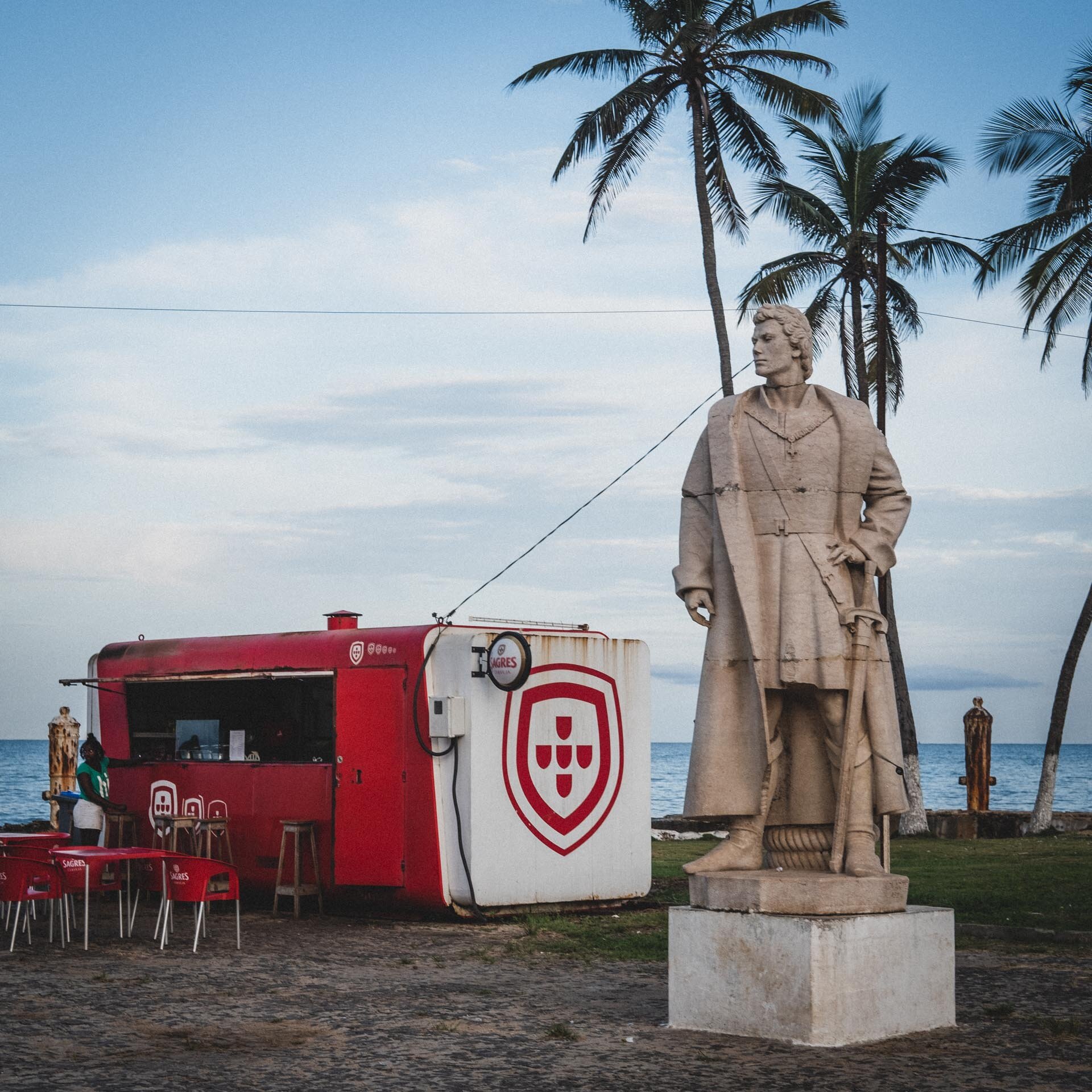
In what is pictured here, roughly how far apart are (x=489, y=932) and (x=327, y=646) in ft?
10.5

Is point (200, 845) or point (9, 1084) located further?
point (200, 845)

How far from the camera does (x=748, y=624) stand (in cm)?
753

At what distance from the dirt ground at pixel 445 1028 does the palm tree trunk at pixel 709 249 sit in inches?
536

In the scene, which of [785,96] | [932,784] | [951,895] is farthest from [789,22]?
[932,784]

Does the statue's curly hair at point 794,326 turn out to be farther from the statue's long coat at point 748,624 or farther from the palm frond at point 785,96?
the palm frond at point 785,96

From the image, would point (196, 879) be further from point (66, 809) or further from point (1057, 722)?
point (1057, 722)

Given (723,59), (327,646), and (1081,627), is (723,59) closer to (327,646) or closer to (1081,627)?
(1081,627)

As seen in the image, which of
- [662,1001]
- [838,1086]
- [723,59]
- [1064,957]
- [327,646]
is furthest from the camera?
[723,59]

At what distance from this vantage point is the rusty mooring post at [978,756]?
2672 cm

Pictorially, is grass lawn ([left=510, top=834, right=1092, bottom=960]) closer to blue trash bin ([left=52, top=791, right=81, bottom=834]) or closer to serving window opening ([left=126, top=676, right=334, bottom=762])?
serving window opening ([left=126, top=676, right=334, bottom=762])

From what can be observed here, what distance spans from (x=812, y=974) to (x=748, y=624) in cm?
171

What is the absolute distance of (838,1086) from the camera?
6.05 meters

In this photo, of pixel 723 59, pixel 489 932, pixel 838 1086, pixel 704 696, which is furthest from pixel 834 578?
pixel 723 59

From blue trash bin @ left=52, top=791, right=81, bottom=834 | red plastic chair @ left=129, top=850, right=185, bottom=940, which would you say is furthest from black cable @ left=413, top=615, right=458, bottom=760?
blue trash bin @ left=52, top=791, right=81, bottom=834
